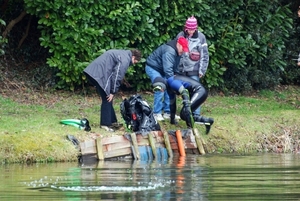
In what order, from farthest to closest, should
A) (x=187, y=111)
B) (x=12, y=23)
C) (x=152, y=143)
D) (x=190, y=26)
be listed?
(x=12, y=23) < (x=190, y=26) < (x=187, y=111) < (x=152, y=143)

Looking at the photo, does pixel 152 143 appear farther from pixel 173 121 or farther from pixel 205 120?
pixel 173 121

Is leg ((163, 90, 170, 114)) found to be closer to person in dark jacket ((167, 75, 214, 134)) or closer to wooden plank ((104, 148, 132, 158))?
person in dark jacket ((167, 75, 214, 134))

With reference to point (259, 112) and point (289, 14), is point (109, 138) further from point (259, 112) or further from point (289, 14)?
point (289, 14)

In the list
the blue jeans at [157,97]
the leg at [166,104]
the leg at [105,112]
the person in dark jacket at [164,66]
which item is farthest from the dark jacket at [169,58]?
the leg at [105,112]

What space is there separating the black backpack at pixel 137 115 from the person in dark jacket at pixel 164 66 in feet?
2.65

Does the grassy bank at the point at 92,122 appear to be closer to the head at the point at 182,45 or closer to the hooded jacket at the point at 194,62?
the hooded jacket at the point at 194,62

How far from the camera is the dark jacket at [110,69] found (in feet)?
67.5

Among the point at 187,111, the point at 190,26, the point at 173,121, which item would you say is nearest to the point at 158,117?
the point at 173,121

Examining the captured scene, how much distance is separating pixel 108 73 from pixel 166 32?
18.6ft

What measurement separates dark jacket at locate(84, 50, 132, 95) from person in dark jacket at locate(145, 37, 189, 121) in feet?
3.25

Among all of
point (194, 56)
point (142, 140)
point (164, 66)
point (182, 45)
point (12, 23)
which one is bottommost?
point (142, 140)

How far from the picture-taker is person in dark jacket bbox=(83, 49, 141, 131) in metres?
20.6

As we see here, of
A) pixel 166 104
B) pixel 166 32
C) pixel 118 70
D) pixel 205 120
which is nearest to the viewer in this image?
pixel 118 70

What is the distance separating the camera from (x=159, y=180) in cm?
1566
